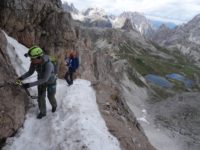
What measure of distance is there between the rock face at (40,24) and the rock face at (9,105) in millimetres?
17225

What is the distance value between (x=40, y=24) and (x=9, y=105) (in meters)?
22.9

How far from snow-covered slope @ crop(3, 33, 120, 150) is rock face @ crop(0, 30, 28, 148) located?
37 cm

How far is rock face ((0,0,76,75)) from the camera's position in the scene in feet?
102

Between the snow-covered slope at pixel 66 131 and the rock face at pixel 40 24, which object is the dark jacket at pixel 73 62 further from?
the rock face at pixel 40 24

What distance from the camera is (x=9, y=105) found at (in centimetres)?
1335

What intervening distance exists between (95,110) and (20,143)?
5.07 meters

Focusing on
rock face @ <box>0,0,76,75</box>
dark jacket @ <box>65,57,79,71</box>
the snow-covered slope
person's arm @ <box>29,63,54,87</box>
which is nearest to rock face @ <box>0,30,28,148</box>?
the snow-covered slope

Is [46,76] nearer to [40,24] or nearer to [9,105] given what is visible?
A: [9,105]

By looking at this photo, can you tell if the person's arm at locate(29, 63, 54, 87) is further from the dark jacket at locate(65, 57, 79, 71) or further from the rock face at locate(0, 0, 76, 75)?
the rock face at locate(0, 0, 76, 75)

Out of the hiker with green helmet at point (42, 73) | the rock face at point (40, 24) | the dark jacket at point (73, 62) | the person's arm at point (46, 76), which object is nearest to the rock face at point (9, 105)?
the hiker with green helmet at point (42, 73)

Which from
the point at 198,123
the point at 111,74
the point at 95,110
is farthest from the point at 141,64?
the point at 95,110

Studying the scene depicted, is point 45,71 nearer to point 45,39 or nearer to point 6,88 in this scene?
point 6,88

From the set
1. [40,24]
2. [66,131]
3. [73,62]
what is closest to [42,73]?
[66,131]

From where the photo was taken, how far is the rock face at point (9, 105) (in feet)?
41.0
